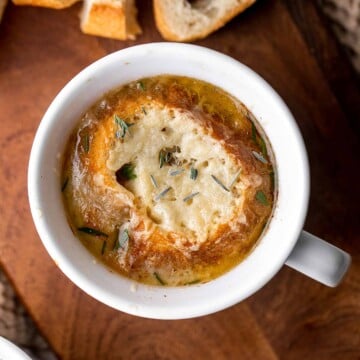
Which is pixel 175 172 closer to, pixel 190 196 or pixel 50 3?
pixel 190 196

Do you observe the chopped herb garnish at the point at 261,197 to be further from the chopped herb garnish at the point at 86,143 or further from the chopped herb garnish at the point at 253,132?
the chopped herb garnish at the point at 86,143

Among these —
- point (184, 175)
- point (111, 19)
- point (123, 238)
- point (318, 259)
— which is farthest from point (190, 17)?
point (318, 259)

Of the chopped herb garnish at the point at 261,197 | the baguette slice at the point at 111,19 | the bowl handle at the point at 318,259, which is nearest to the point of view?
the bowl handle at the point at 318,259

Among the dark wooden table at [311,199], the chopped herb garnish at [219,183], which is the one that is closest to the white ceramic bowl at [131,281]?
the chopped herb garnish at [219,183]

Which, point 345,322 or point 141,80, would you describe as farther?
point 345,322

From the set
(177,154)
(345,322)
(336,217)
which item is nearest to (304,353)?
(345,322)

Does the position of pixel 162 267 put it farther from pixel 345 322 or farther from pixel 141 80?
pixel 345 322

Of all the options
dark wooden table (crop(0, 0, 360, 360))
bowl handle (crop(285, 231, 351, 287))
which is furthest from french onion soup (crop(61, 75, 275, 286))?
dark wooden table (crop(0, 0, 360, 360))
